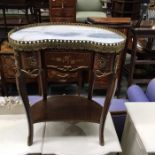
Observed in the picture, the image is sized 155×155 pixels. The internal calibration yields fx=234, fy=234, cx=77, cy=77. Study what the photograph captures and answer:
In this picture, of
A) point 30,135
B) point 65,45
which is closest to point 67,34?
point 65,45

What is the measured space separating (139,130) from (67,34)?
56 centimetres

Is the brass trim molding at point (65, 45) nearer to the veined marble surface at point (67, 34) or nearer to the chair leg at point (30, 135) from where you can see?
the veined marble surface at point (67, 34)

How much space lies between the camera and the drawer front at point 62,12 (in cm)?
277

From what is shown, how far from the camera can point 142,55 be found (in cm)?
240

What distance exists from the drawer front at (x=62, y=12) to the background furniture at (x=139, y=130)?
183cm

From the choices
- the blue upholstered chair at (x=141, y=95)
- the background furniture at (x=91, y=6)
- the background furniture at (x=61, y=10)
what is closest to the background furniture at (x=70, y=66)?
the blue upholstered chair at (x=141, y=95)

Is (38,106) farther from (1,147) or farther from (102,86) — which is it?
(102,86)

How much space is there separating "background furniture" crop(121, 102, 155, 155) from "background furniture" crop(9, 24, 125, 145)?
0.52 ft

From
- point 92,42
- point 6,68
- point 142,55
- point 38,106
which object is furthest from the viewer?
point 142,55

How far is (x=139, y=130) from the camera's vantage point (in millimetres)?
1100

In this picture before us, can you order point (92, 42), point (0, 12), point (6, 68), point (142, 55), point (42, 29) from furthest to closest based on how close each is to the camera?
1. point (0, 12)
2. point (142, 55)
3. point (6, 68)
4. point (42, 29)
5. point (92, 42)

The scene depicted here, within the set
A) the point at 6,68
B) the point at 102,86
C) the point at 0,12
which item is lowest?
the point at 102,86

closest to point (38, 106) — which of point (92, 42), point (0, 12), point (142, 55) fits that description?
point (92, 42)

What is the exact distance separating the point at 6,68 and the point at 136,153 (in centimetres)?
153
